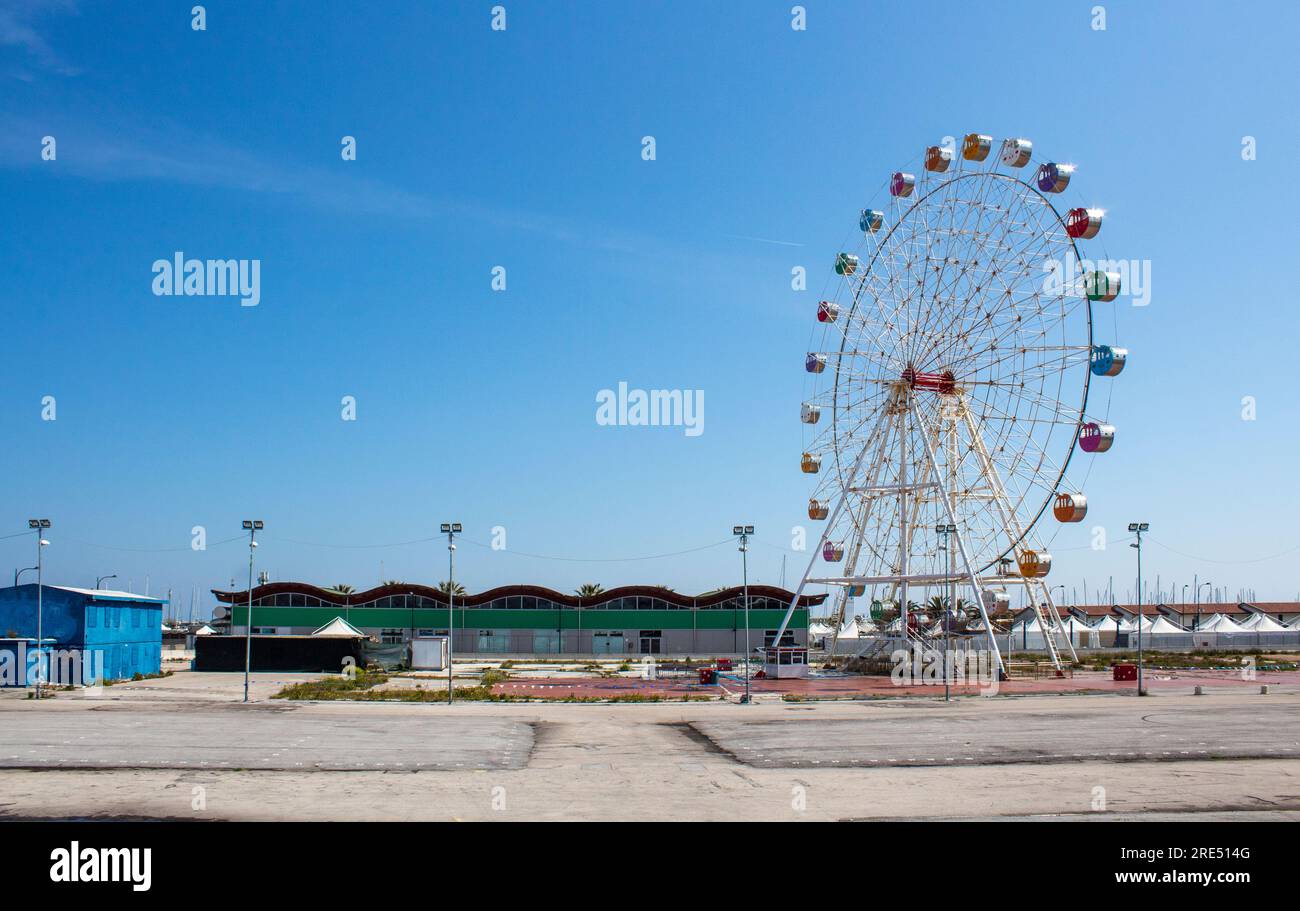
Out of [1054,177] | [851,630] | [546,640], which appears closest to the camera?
[1054,177]

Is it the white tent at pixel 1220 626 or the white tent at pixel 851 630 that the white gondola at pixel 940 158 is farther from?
the white tent at pixel 1220 626

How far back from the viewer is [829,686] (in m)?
57.4

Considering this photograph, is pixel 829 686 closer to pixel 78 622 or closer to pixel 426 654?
pixel 426 654

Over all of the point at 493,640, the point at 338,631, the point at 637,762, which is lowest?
the point at 493,640

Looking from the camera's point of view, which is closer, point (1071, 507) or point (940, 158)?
point (1071, 507)

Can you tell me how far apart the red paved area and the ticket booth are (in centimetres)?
95

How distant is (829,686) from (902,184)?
105ft

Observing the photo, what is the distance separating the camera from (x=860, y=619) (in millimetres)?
106938

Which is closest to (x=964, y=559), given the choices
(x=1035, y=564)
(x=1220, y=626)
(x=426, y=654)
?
(x=1035, y=564)

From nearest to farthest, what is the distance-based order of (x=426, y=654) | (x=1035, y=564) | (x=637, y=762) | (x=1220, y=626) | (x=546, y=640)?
1. (x=637, y=762)
2. (x=1035, y=564)
3. (x=426, y=654)
4. (x=546, y=640)
5. (x=1220, y=626)
